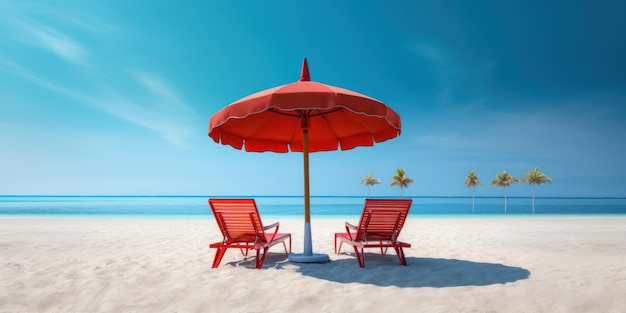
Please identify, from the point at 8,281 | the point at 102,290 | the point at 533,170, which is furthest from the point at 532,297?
the point at 533,170

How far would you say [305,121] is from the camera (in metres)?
5.75

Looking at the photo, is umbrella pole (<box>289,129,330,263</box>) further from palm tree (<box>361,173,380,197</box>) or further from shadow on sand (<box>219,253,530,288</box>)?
palm tree (<box>361,173,380,197</box>)

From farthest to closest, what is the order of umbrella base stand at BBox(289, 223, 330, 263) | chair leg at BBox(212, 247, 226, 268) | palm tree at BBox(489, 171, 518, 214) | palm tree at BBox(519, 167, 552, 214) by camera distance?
palm tree at BBox(489, 171, 518, 214), palm tree at BBox(519, 167, 552, 214), umbrella base stand at BBox(289, 223, 330, 263), chair leg at BBox(212, 247, 226, 268)

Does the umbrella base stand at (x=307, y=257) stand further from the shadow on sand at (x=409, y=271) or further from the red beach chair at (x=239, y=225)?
the red beach chair at (x=239, y=225)

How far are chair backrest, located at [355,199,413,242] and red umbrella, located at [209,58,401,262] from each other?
2.52 ft

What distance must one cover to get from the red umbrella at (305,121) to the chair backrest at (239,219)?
72 centimetres

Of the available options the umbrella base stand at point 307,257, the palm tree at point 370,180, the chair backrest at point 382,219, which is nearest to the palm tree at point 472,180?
the palm tree at point 370,180

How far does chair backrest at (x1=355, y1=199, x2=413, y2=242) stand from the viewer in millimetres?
4949

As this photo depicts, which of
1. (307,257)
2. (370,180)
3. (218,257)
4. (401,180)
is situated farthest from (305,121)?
(370,180)

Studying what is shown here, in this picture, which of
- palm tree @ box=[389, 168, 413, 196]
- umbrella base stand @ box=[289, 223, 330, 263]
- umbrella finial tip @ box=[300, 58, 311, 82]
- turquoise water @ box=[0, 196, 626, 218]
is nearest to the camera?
umbrella base stand @ box=[289, 223, 330, 263]

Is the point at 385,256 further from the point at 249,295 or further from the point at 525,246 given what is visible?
the point at 525,246

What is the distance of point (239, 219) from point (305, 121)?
1729 mm

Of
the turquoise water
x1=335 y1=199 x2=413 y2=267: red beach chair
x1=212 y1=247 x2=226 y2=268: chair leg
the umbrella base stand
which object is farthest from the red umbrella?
the turquoise water

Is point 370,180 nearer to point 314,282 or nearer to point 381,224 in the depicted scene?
point 381,224
